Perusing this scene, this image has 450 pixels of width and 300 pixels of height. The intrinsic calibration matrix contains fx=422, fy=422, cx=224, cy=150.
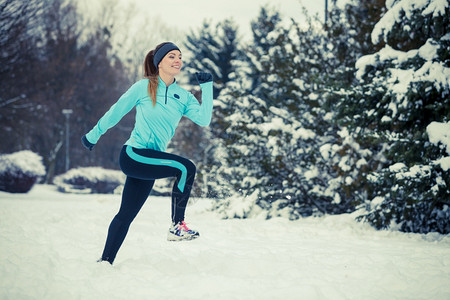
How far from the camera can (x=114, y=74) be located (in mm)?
31812

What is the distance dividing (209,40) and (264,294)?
2417 centimetres

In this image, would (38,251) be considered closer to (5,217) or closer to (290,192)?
(5,217)

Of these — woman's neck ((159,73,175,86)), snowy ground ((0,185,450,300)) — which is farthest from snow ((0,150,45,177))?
woman's neck ((159,73,175,86))

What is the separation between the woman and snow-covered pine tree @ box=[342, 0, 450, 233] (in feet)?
9.52

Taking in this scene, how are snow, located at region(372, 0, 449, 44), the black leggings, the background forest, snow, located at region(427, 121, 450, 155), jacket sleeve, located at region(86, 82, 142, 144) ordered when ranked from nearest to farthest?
the black leggings
jacket sleeve, located at region(86, 82, 142, 144)
snow, located at region(427, 121, 450, 155)
snow, located at region(372, 0, 449, 44)
the background forest

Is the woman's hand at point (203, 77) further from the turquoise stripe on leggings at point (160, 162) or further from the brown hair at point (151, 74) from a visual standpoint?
the turquoise stripe on leggings at point (160, 162)

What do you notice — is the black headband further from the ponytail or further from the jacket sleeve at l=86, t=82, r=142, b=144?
the jacket sleeve at l=86, t=82, r=142, b=144

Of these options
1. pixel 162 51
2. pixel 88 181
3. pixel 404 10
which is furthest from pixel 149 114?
pixel 88 181

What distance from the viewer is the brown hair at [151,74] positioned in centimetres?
338

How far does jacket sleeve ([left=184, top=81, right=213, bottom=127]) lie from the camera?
3531mm

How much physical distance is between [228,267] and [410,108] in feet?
10.7

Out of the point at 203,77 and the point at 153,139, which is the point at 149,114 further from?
the point at 203,77

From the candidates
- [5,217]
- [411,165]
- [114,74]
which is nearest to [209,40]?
[114,74]

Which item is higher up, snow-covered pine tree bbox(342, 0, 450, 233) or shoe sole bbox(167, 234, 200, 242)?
snow-covered pine tree bbox(342, 0, 450, 233)
